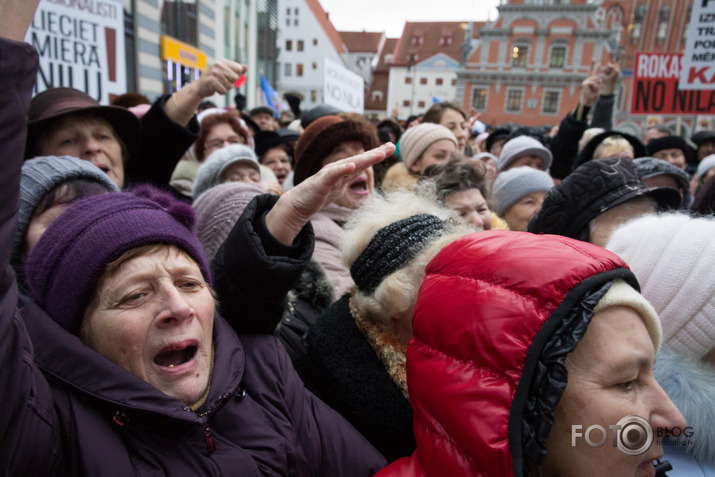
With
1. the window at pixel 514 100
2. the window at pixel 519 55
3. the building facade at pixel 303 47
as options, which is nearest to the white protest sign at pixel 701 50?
the window at pixel 514 100

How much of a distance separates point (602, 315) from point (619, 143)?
351 cm

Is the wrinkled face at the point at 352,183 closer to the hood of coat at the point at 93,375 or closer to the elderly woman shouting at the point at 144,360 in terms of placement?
the elderly woman shouting at the point at 144,360

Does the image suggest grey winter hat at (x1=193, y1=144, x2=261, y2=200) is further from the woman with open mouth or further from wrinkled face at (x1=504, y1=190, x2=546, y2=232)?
wrinkled face at (x1=504, y1=190, x2=546, y2=232)

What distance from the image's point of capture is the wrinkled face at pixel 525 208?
3.46 meters

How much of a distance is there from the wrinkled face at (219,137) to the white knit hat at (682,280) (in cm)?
341

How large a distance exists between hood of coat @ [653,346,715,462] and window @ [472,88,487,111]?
41907mm

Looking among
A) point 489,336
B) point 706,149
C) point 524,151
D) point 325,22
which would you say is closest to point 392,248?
point 489,336

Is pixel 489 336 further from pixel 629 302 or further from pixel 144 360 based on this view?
pixel 144 360

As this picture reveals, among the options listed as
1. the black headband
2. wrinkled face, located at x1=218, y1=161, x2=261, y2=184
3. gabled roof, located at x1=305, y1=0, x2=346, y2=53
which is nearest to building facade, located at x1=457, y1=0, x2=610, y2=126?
gabled roof, located at x1=305, y1=0, x2=346, y2=53

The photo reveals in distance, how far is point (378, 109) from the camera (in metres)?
53.5

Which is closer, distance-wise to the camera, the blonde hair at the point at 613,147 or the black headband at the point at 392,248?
the black headband at the point at 392,248

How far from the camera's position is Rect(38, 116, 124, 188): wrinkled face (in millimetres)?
2303

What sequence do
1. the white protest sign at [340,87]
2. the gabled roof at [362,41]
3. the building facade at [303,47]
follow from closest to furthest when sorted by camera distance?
the white protest sign at [340,87] → the building facade at [303,47] → the gabled roof at [362,41]

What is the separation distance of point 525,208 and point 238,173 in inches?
91.1
